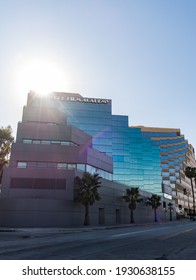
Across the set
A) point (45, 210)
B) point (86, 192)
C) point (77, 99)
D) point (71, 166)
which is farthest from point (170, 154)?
point (45, 210)

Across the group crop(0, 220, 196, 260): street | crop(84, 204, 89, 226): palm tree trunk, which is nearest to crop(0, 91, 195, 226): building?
crop(84, 204, 89, 226): palm tree trunk

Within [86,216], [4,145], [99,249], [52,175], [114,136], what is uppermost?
[114,136]

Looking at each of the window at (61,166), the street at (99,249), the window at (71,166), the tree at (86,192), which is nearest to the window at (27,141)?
the window at (61,166)

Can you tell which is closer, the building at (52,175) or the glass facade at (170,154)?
the building at (52,175)

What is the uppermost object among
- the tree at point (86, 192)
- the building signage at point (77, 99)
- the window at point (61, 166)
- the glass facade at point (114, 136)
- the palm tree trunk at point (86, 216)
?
the building signage at point (77, 99)

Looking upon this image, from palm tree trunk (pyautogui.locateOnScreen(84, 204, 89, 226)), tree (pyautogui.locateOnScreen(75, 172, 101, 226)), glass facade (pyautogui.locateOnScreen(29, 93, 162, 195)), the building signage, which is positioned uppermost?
the building signage

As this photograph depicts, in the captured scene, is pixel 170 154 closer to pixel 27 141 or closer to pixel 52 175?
pixel 27 141

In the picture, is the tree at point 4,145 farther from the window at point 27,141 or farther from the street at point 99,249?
the street at point 99,249

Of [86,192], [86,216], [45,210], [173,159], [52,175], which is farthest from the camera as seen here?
[173,159]

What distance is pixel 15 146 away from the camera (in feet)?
135

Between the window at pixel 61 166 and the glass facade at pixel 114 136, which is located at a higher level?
the glass facade at pixel 114 136

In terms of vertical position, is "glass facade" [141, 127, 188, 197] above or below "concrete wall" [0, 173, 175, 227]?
above

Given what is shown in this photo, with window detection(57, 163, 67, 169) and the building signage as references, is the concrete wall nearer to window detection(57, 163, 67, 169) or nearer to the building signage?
window detection(57, 163, 67, 169)
